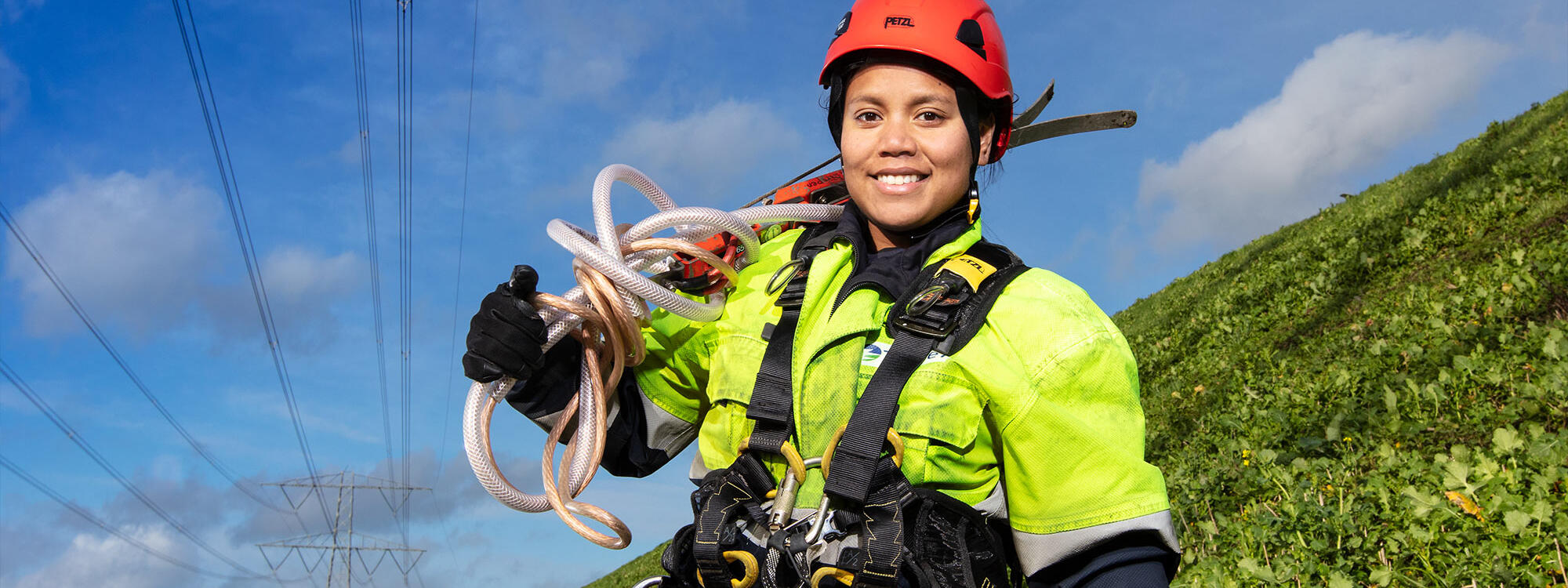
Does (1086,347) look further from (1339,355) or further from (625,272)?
(1339,355)

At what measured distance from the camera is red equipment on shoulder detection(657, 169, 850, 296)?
335cm

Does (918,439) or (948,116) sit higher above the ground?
(948,116)

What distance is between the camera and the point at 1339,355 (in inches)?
310

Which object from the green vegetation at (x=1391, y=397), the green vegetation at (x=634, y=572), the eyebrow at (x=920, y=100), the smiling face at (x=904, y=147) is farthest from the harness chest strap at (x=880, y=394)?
the green vegetation at (x=634, y=572)

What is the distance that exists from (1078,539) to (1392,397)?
4.61 metres

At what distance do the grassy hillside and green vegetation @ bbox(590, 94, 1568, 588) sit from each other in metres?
0.02

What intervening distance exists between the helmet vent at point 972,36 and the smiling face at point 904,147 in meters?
0.17

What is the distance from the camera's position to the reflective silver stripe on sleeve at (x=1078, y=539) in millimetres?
2490

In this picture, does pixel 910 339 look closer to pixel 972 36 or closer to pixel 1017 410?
pixel 1017 410

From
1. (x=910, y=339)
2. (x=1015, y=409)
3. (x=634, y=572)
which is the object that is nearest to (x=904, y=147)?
(x=910, y=339)

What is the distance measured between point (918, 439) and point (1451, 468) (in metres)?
3.07

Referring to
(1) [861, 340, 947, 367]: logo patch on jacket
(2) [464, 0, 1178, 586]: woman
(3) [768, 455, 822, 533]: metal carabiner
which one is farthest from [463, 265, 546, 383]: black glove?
(1) [861, 340, 947, 367]: logo patch on jacket

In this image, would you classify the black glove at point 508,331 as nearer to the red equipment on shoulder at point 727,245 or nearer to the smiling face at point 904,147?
the red equipment on shoulder at point 727,245

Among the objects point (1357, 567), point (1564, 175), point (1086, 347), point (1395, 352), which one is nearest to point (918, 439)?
point (1086, 347)
